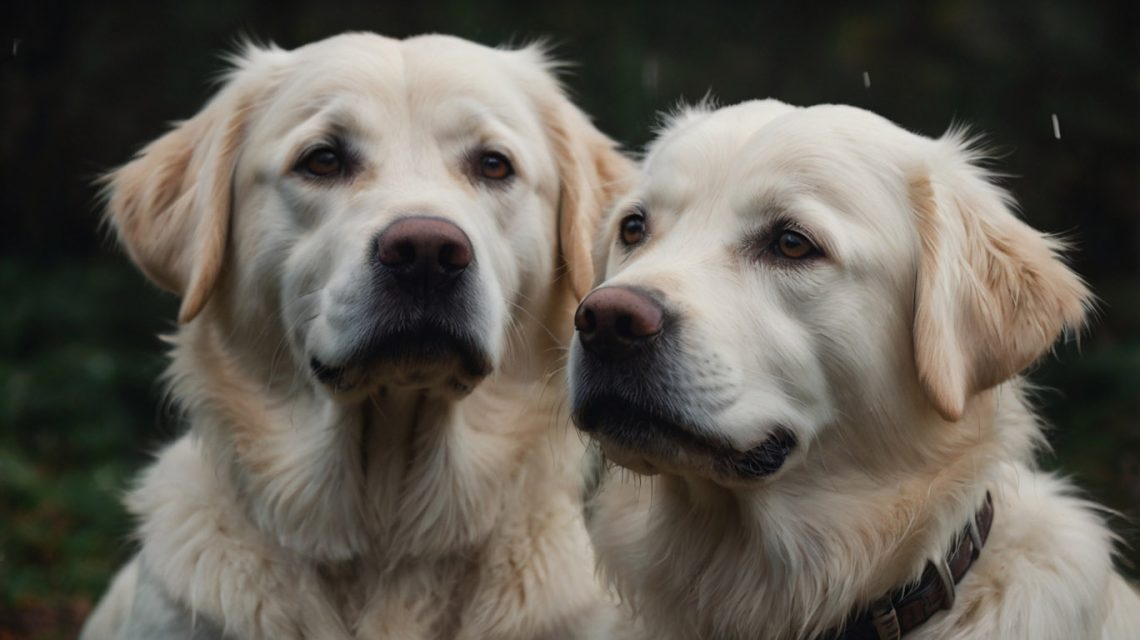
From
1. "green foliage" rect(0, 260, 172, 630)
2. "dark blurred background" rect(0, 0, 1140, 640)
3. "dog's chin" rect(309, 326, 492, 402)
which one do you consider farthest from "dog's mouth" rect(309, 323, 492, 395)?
"dark blurred background" rect(0, 0, 1140, 640)

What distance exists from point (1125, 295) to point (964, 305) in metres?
4.88

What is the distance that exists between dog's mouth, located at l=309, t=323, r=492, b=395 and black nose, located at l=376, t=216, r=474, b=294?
5.4 inches

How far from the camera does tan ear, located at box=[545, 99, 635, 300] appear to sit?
444 centimetres

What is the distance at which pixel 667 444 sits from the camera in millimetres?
3387

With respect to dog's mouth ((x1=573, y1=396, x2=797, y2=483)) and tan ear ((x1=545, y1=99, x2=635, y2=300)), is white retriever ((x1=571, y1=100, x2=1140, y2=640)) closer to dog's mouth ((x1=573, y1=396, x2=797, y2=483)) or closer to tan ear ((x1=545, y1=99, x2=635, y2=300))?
dog's mouth ((x1=573, y1=396, x2=797, y2=483))

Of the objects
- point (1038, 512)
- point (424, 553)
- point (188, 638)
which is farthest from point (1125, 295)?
point (188, 638)

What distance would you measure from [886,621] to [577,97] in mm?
5210

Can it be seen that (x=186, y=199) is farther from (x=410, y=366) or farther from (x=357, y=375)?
(x=410, y=366)

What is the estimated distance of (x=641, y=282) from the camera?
3336 mm

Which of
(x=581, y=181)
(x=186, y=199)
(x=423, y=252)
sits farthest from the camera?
(x=581, y=181)

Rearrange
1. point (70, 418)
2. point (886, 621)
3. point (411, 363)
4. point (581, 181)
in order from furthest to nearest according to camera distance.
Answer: point (70, 418)
point (581, 181)
point (411, 363)
point (886, 621)

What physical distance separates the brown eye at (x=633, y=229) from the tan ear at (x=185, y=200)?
4.28 feet

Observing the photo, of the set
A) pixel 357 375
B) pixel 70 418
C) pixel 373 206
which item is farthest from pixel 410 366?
pixel 70 418

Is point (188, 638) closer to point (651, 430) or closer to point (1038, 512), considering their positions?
point (651, 430)
